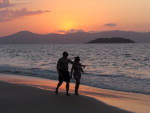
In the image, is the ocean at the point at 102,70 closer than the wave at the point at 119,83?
No

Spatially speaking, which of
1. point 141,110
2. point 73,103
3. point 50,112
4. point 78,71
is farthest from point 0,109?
point 141,110

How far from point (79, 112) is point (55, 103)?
1.27m

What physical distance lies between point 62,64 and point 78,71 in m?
0.86

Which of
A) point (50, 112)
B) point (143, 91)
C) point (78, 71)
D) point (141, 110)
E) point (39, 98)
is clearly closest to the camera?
point (50, 112)

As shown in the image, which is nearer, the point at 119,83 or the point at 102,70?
the point at 119,83

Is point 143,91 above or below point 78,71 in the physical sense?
below

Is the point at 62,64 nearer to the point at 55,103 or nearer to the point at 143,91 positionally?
the point at 55,103

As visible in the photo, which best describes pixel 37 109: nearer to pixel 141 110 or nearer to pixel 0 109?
pixel 0 109

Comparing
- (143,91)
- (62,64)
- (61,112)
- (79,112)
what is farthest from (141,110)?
(143,91)

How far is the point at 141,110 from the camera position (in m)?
7.62

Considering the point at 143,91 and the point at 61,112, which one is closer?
the point at 61,112

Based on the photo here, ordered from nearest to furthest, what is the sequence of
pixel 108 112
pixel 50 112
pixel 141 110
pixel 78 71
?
pixel 50 112 < pixel 108 112 < pixel 141 110 < pixel 78 71

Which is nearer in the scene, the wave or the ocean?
the wave

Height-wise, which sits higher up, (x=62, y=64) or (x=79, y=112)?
(x=62, y=64)
